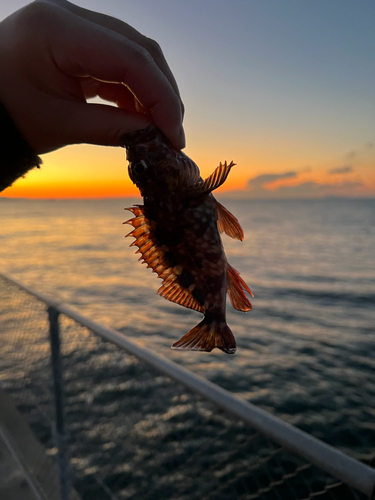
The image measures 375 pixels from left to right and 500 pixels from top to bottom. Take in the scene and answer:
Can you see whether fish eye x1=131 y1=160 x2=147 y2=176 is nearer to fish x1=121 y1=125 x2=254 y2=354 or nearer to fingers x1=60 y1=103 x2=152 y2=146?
fish x1=121 y1=125 x2=254 y2=354

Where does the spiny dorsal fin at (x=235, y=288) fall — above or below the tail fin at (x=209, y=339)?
above

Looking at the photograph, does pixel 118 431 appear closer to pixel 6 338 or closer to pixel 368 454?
pixel 6 338

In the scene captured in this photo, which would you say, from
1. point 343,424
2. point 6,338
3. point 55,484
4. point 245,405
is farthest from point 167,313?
point 245,405

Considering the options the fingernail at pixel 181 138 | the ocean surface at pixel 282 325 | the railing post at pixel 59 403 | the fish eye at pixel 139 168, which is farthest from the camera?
the ocean surface at pixel 282 325

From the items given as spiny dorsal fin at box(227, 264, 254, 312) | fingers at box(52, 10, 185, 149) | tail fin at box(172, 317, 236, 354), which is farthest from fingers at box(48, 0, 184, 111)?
tail fin at box(172, 317, 236, 354)

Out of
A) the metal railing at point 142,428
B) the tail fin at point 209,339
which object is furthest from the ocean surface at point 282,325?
the tail fin at point 209,339

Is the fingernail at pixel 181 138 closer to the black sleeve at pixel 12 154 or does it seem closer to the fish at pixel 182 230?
the fish at pixel 182 230

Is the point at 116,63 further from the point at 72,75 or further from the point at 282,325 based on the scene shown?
the point at 282,325
